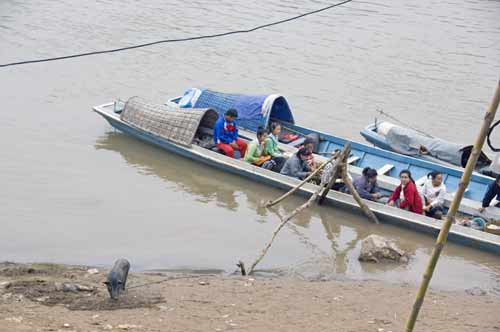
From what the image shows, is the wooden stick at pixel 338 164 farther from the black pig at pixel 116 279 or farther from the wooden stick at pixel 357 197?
the black pig at pixel 116 279

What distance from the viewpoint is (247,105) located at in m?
15.5

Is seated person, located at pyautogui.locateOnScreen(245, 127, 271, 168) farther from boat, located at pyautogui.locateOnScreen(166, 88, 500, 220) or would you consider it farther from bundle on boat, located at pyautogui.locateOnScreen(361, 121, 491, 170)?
bundle on boat, located at pyautogui.locateOnScreen(361, 121, 491, 170)

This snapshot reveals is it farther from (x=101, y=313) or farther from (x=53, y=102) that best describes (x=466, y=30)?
(x=101, y=313)

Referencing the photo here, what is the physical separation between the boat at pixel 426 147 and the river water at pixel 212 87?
1931mm

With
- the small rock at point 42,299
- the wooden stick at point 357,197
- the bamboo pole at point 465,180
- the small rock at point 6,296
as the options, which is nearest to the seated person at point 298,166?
the wooden stick at point 357,197

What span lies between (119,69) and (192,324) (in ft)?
45.7

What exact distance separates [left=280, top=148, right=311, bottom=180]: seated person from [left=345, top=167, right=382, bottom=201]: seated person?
→ 97 centimetres

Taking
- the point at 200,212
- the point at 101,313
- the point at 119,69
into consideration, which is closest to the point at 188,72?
the point at 119,69

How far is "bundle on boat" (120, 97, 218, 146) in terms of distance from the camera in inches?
575

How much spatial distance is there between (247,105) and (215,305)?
23.9 ft

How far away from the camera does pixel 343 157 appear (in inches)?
461

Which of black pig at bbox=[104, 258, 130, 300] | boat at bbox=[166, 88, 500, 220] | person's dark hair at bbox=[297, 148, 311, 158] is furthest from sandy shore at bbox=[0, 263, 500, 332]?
person's dark hair at bbox=[297, 148, 311, 158]

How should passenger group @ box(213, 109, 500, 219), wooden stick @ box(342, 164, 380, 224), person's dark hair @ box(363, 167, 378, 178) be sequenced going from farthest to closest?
person's dark hair @ box(363, 167, 378, 178) < passenger group @ box(213, 109, 500, 219) < wooden stick @ box(342, 164, 380, 224)

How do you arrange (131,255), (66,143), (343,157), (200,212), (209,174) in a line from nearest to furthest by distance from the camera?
(131,255) → (343,157) → (200,212) → (209,174) → (66,143)
